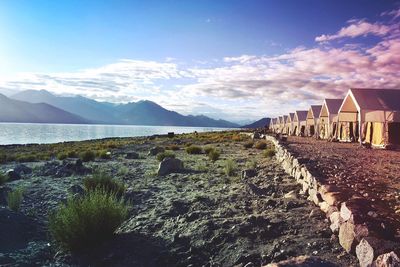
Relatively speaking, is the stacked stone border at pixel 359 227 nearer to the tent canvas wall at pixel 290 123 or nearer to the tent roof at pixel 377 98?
the tent roof at pixel 377 98

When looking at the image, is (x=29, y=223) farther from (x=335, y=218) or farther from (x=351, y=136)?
(x=351, y=136)

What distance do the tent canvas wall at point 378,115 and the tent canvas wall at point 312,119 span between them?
57.8ft

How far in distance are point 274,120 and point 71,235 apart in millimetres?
77932

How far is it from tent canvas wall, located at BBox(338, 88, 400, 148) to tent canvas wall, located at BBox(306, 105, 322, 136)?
693 inches

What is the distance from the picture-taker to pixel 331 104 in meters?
39.6

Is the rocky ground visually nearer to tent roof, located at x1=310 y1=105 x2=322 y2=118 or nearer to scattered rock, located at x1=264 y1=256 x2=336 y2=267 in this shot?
scattered rock, located at x1=264 y1=256 x2=336 y2=267

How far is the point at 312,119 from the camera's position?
49000 mm

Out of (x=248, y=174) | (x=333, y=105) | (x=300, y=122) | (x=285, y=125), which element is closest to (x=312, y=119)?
(x=300, y=122)


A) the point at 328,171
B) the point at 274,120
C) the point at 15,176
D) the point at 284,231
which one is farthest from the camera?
the point at 274,120

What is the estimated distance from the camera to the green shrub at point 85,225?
23.5 ft

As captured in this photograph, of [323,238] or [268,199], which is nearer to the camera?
[323,238]

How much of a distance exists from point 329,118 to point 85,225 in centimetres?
3386

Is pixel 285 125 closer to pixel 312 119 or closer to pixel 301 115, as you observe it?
pixel 301 115

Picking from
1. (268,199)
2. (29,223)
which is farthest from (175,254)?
(29,223)
